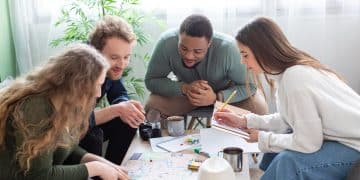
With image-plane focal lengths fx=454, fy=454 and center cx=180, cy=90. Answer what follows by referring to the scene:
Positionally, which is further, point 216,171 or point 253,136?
point 253,136

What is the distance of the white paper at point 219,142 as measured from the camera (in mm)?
1708

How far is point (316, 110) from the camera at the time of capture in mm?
1441

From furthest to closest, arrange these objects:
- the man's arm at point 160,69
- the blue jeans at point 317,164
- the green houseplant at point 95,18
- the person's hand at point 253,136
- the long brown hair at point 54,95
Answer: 1. the green houseplant at point 95,18
2. the man's arm at point 160,69
3. the person's hand at point 253,136
4. the blue jeans at point 317,164
5. the long brown hair at point 54,95

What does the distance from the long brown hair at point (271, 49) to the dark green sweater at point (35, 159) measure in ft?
2.35

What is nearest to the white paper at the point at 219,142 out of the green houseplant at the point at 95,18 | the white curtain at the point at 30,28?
the green houseplant at the point at 95,18

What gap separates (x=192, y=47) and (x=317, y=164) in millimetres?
951

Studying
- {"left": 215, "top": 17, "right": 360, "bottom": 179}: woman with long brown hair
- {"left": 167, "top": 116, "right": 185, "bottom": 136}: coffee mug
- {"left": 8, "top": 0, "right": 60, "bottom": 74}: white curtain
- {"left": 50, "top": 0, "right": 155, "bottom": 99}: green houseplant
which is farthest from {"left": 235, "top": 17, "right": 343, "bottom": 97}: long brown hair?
{"left": 8, "top": 0, "right": 60, "bottom": 74}: white curtain

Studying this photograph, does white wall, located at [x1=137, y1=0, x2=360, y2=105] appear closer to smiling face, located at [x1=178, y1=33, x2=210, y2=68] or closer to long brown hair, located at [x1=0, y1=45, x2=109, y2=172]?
smiling face, located at [x1=178, y1=33, x2=210, y2=68]

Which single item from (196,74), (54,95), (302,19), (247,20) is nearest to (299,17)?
(302,19)

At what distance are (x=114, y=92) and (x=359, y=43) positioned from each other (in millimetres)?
1669

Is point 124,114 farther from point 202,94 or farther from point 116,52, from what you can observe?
point 202,94

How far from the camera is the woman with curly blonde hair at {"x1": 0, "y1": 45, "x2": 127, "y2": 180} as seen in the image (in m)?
1.30

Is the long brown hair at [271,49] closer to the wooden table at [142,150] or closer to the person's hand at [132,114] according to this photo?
the wooden table at [142,150]

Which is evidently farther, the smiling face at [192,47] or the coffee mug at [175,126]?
the smiling face at [192,47]
